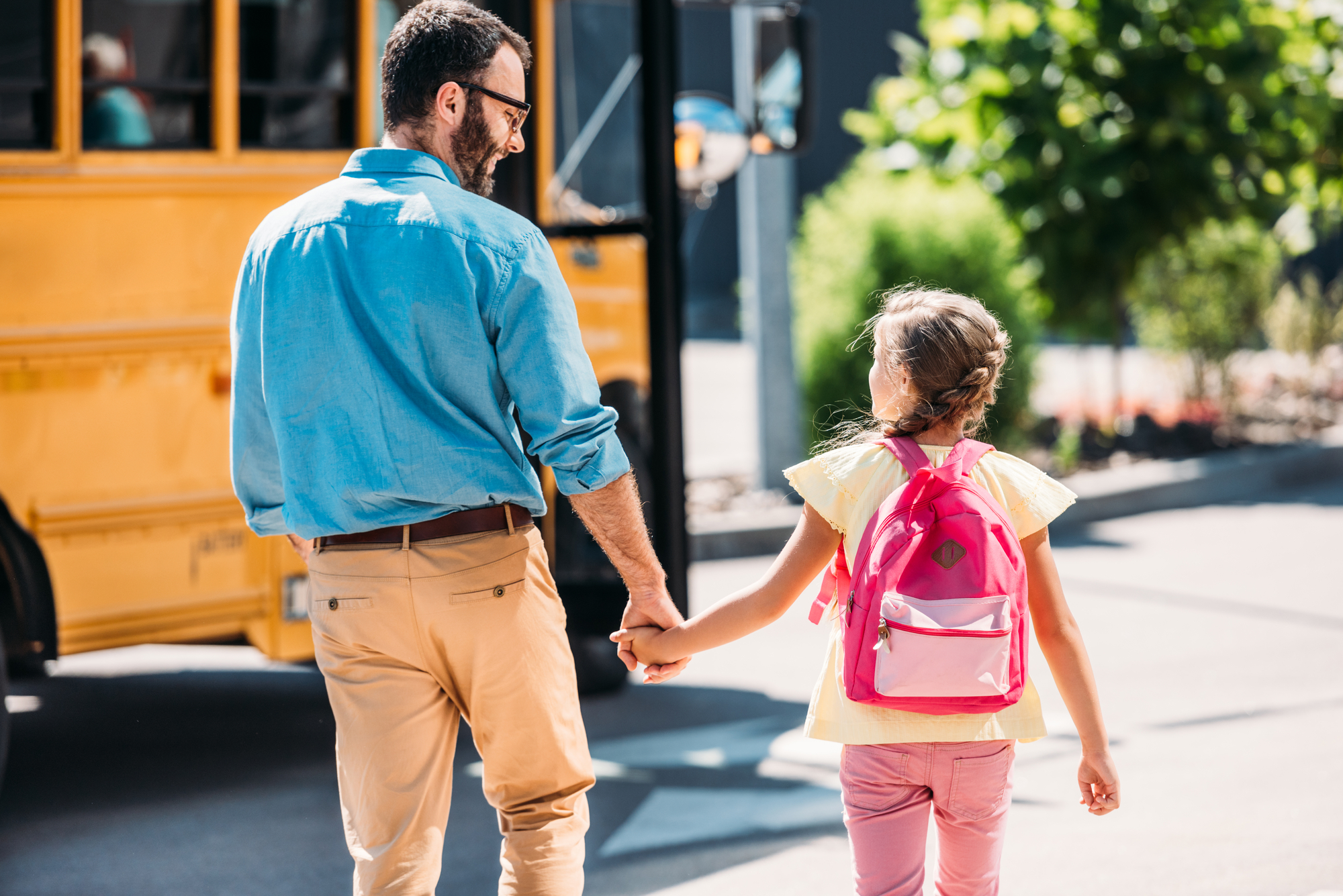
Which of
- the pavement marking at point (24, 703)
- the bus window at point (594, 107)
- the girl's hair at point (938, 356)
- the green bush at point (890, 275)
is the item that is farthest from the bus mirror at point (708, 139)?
the girl's hair at point (938, 356)

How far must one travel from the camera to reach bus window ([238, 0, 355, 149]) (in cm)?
491

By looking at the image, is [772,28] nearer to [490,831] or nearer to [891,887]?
[490,831]

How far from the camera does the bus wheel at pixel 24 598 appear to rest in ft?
14.0

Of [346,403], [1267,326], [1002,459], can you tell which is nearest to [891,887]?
[1002,459]

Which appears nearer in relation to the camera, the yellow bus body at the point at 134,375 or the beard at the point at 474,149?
the beard at the point at 474,149

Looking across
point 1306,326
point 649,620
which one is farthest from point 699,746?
point 1306,326

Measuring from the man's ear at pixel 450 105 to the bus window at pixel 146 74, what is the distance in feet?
7.78

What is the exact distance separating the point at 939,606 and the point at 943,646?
62 millimetres

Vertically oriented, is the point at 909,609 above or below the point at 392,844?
above

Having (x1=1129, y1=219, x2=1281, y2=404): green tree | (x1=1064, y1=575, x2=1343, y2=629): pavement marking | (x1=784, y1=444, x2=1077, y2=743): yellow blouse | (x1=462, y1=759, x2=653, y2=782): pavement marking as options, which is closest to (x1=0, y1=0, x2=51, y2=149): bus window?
(x1=462, y1=759, x2=653, y2=782): pavement marking

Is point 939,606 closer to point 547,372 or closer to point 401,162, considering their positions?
point 547,372

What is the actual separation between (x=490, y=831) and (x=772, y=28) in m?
3.42

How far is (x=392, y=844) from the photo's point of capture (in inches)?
102

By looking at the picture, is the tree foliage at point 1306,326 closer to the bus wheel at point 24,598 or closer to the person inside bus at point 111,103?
the person inside bus at point 111,103
